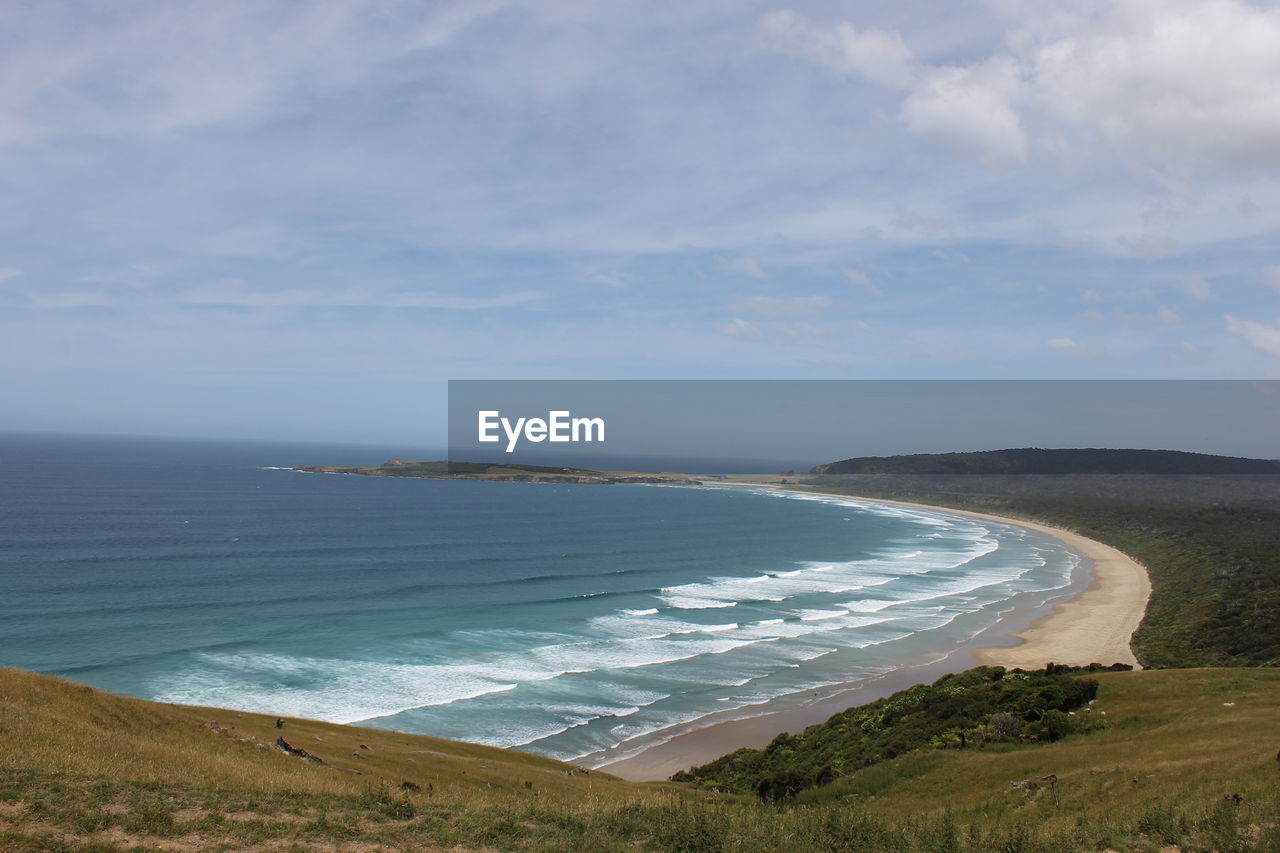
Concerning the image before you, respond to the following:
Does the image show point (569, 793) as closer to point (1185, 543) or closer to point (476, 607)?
point (476, 607)

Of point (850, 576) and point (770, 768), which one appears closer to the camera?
point (770, 768)

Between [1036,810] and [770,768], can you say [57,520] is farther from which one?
[1036,810]

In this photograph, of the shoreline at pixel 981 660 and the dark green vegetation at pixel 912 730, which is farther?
the shoreline at pixel 981 660

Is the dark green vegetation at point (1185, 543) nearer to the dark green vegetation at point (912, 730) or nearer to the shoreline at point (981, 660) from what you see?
the shoreline at point (981, 660)

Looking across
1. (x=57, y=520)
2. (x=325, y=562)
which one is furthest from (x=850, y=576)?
(x=57, y=520)

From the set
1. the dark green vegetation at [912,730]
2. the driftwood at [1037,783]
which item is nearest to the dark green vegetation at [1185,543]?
the dark green vegetation at [912,730]

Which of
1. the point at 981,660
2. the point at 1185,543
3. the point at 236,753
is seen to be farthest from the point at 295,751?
the point at 1185,543
